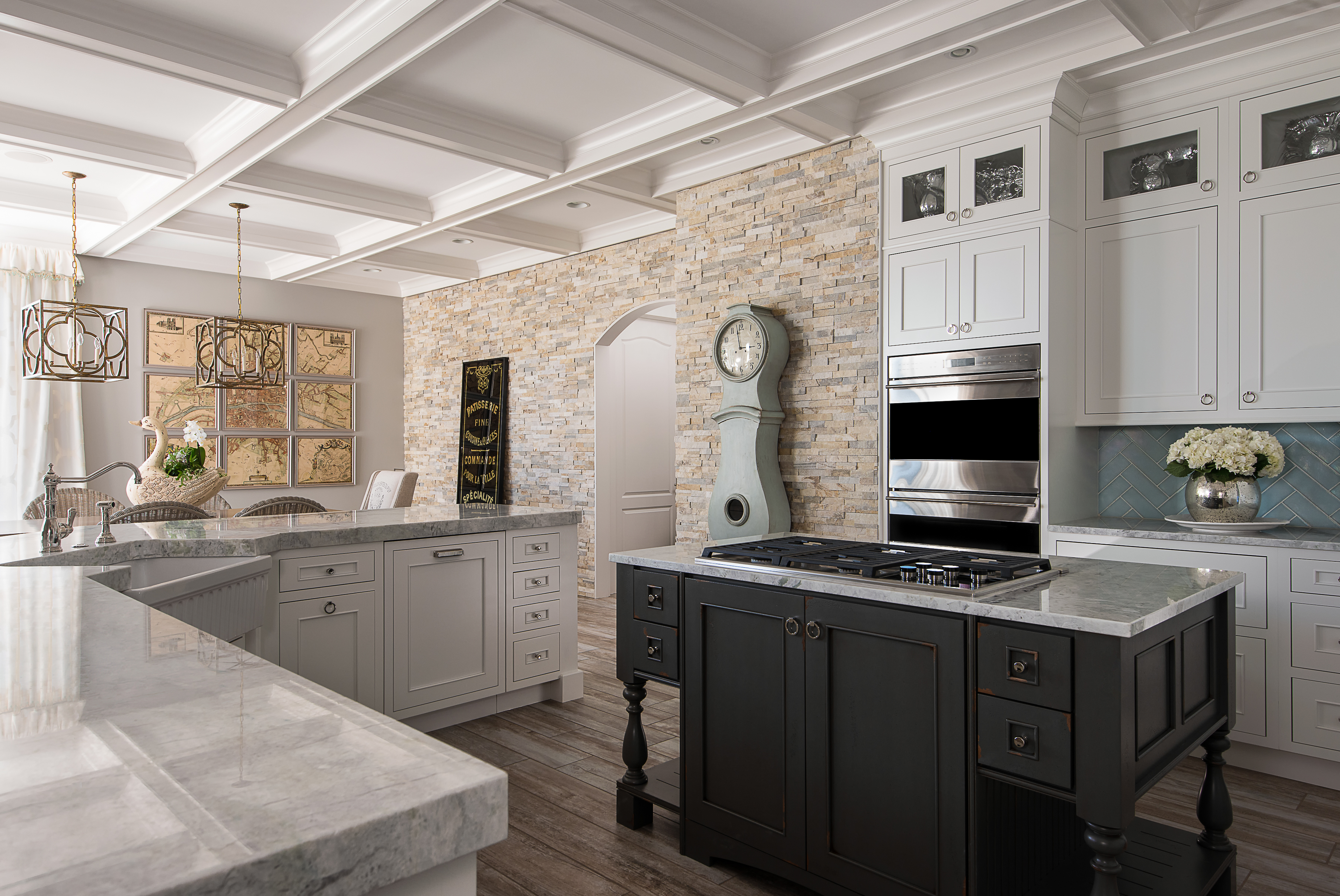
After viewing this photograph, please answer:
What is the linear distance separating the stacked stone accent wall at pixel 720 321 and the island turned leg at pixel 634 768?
1.93 metres

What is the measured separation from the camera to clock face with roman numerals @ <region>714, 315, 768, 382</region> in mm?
4402

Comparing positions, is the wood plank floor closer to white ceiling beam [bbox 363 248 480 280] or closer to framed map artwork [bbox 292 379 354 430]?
white ceiling beam [bbox 363 248 480 280]

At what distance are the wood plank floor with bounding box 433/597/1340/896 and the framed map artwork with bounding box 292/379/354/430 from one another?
17.1ft

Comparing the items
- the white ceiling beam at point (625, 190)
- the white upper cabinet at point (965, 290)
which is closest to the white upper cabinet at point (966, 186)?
the white upper cabinet at point (965, 290)

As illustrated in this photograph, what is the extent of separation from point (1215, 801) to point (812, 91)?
311cm

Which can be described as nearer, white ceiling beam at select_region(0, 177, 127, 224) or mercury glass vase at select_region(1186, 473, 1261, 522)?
mercury glass vase at select_region(1186, 473, 1261, 522)

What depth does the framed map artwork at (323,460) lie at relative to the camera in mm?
7926

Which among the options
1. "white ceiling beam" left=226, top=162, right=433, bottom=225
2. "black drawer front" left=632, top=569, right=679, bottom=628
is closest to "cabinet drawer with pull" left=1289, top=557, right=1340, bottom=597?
"black drawer front" left=632, top=569, right=679, bottom=628

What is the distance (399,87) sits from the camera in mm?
4078

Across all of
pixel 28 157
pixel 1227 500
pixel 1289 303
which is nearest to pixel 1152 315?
pixel 1289 303

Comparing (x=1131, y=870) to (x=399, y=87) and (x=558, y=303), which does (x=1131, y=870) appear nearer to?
(x=399, y=87)

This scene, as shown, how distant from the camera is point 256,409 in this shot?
764cm

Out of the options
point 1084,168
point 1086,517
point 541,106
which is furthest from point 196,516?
point 1084,168

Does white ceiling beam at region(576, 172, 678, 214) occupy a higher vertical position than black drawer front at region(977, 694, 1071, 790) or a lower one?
higher
